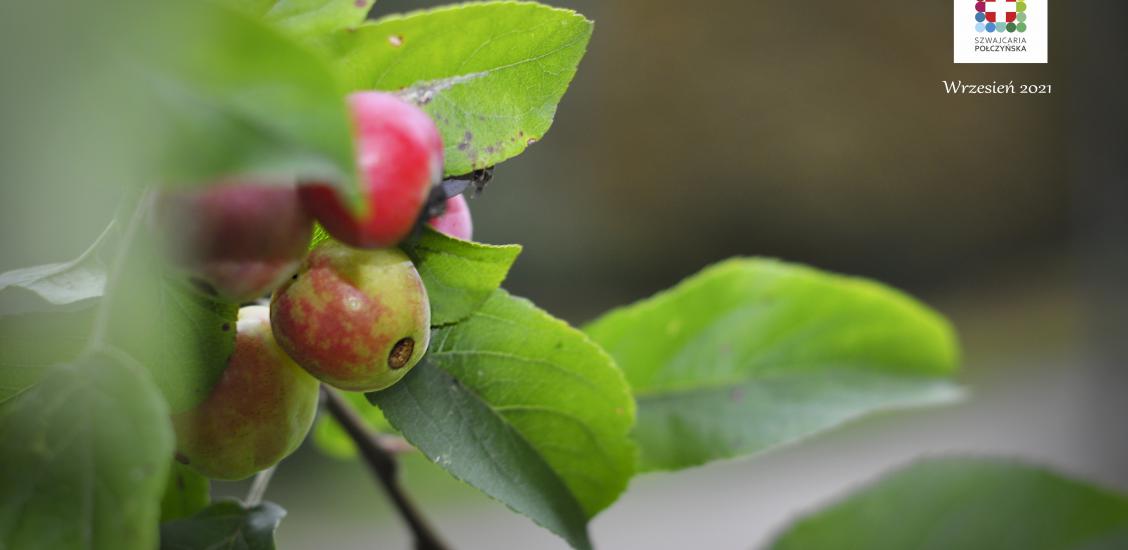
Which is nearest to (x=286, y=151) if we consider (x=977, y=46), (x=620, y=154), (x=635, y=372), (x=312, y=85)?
(x=312, y=85)

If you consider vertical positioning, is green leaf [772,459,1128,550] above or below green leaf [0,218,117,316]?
below

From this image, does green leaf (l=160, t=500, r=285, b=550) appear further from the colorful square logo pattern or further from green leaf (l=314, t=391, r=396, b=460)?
the colorful square logo pattern

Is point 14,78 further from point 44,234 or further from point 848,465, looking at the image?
point 848,465

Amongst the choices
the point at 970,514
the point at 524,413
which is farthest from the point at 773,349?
the point at 524,413

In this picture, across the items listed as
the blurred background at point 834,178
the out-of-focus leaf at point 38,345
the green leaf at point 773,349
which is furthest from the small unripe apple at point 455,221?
the blurred background at point 834,178

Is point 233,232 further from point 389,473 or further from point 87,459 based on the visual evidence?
point 389,473

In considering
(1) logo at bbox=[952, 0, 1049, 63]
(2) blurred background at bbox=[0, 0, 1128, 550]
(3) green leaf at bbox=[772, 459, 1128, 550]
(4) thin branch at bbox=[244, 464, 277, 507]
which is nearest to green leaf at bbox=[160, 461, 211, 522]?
(4) thin branch at bbox=[244, 464, 277, 507]
